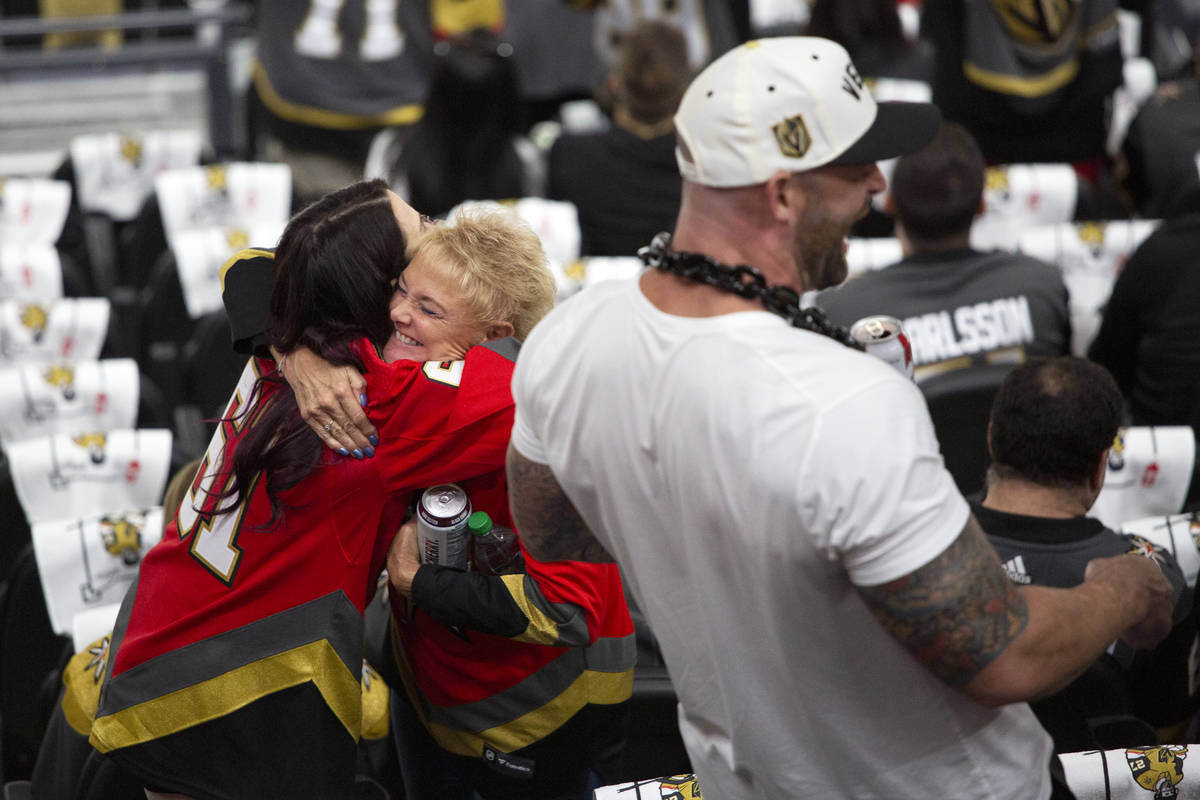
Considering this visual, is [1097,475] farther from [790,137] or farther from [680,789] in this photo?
[790,137]

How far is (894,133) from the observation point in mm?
1271

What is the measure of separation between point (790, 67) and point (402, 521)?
0.84 metres

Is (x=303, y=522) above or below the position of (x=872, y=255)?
above

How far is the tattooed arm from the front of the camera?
3.75 ft

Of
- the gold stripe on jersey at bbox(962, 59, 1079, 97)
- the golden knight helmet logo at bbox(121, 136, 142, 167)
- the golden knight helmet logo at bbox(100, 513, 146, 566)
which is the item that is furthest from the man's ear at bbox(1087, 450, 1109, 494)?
the golden knight helmet logo at bbox(121, 136, 142, 167)

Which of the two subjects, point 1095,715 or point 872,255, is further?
point 872,255

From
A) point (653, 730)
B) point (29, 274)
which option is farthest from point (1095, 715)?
point (29, 274)

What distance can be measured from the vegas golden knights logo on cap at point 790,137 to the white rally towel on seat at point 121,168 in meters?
3.38

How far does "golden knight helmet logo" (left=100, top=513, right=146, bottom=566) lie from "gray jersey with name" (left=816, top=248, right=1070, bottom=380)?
1552 mm

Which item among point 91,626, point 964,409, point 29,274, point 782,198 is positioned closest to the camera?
point 782,198

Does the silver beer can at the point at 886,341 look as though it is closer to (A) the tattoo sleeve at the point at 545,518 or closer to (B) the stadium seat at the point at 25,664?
(A) the tattoo sleeve at the point at 545,518

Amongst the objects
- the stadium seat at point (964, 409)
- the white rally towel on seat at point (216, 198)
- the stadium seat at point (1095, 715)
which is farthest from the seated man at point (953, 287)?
the white rally towel on seat at point (216, 198)

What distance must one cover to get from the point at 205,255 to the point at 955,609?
2.58 meters

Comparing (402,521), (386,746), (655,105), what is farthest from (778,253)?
(655,105)
